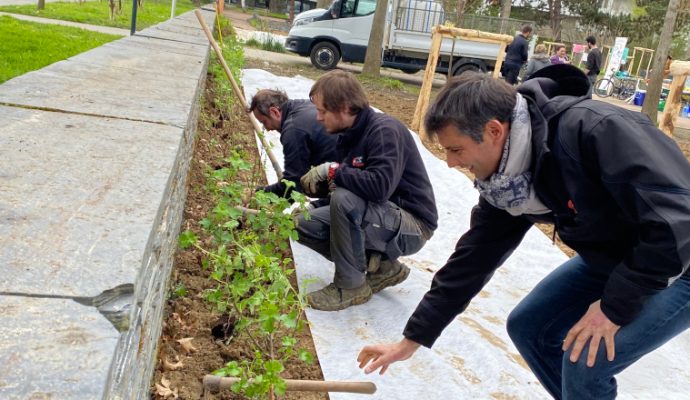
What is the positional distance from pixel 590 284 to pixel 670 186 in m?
0.71

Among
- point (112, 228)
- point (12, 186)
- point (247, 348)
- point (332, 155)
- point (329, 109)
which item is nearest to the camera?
point (112, 228)

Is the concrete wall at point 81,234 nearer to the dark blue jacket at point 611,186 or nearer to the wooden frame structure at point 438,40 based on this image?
the dark blue jacket at point 611,186

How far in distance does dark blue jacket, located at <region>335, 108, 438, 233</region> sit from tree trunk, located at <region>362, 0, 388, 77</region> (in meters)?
11.7

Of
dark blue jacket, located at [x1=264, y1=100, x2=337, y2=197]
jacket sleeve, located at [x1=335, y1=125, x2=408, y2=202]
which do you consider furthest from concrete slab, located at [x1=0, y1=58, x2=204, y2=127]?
jacket sleeve, located at [x1=335, y1=125, x2=408, y2=202]

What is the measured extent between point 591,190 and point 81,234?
1.33 m

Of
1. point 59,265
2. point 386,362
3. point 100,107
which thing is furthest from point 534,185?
point 100,107

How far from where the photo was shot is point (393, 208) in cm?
340

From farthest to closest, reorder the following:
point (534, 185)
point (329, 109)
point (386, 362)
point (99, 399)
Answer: point (329, 109), point (386, 362), point (534, 185), point (99, 399)

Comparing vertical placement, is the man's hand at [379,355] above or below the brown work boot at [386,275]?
above

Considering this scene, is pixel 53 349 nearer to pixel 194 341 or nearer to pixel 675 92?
pixel 194 341

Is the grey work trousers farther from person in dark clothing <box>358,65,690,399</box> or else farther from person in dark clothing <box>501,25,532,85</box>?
person in dark clothing <box>501,25,532,85</box>

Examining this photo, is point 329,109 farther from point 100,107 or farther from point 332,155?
point 100,107

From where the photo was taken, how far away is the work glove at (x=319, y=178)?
333cm

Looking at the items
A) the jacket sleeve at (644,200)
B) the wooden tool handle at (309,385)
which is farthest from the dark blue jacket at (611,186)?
the wooden tool handle at (309,385)
